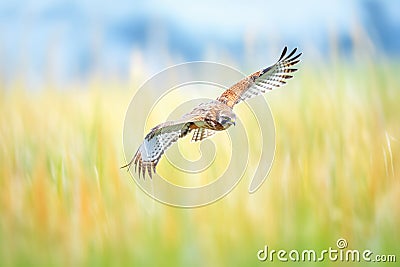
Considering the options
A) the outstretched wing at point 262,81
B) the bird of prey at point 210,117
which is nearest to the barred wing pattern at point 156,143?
the bird of prey at point 210,117

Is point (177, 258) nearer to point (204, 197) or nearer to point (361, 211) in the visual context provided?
point (204, 197)

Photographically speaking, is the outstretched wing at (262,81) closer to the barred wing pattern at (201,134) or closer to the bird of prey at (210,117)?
the bird of prey at (210,117)

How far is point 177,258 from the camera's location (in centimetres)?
247

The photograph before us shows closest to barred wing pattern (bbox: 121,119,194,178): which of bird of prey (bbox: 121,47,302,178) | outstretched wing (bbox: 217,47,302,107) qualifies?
bird of prey (bbox: 121,47,302,178)

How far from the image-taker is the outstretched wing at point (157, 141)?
2.39m

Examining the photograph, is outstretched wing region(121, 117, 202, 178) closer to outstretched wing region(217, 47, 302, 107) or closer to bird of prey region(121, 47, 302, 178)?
bird of prey region(121, 47, 302, 178)

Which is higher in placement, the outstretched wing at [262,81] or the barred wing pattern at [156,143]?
the outstretched wing at [262,81]

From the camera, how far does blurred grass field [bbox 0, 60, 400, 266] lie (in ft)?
8.13

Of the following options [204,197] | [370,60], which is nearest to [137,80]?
[204,197]

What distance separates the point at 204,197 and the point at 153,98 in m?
0.49

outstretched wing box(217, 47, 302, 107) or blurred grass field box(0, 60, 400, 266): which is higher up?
outstretched wing box(217, 47, 302, 107)

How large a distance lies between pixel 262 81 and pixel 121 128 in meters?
0.65

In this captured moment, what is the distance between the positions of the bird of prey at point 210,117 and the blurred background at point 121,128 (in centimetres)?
6

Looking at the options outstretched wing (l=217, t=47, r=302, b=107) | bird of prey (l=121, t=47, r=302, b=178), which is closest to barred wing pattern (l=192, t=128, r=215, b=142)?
bird of prey (l=121, t=47, r=302, b=178)
